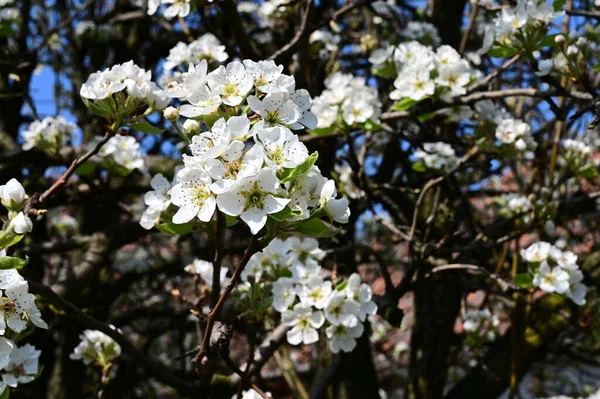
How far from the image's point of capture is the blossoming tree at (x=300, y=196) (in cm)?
124

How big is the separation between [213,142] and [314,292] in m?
0.82

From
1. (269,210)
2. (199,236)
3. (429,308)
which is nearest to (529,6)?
(269,210)

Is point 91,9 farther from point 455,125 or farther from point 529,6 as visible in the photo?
point 529,6

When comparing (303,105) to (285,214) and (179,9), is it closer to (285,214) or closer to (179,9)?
(285,214)

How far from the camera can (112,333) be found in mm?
1687

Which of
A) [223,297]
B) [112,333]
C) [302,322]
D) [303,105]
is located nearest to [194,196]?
[223,297]

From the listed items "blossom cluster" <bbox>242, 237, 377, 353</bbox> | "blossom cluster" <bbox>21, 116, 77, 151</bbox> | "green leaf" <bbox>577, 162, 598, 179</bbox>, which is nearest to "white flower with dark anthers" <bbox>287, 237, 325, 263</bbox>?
"blossom cluster" <bbox>242, 237, 377, 353</bbox>

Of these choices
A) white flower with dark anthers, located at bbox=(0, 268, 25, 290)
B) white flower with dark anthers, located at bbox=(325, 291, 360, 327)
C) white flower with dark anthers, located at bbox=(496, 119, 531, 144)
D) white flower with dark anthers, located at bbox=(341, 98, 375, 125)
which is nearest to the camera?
white flower with dark anthers, located at bbox=(0, 268, 25, 290)

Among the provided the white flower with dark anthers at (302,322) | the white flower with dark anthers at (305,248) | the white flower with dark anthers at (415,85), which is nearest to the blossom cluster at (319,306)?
the white flower with dark anthers at (302,322)

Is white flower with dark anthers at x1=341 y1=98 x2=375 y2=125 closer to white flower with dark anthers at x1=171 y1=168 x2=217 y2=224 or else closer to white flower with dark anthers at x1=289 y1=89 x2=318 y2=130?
white flower with dark anthers at x1=289 y1=89 x2=318 y2=130

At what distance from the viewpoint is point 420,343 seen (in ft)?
11.2

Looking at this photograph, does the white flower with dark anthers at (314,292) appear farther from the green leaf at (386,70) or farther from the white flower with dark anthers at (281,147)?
the green leaf at (386,70)

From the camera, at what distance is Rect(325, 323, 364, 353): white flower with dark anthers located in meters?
1.87

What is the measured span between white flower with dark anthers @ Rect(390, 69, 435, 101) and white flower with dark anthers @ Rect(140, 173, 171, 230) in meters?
1.07
